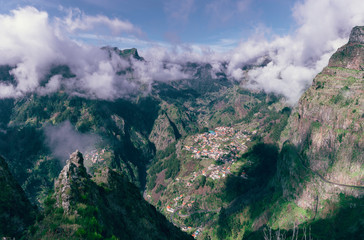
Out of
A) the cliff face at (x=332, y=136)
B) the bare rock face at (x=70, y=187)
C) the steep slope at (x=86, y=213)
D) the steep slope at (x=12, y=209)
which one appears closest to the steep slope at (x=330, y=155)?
the cliff face at (x=332, y=136)

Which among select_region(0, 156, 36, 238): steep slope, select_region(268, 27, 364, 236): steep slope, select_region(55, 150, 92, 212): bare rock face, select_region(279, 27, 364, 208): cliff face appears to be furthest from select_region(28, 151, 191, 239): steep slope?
select_region(279, 27, 364, 208): cliff face

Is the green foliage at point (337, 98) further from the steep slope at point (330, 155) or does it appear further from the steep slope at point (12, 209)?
the steep slope at point (12, 209)

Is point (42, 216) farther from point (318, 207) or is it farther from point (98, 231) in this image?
point (318, 207)

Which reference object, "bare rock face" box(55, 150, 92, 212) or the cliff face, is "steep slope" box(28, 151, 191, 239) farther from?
the cliff face

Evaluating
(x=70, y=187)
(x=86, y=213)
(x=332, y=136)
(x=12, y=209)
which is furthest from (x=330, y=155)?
(x=12, y=209)

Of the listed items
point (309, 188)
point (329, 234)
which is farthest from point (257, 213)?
point (329, 234)

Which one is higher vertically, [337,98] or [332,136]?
[337,98]

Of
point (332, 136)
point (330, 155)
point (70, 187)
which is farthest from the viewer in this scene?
point (332, 136)

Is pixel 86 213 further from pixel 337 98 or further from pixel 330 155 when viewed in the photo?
pixel 337 98
